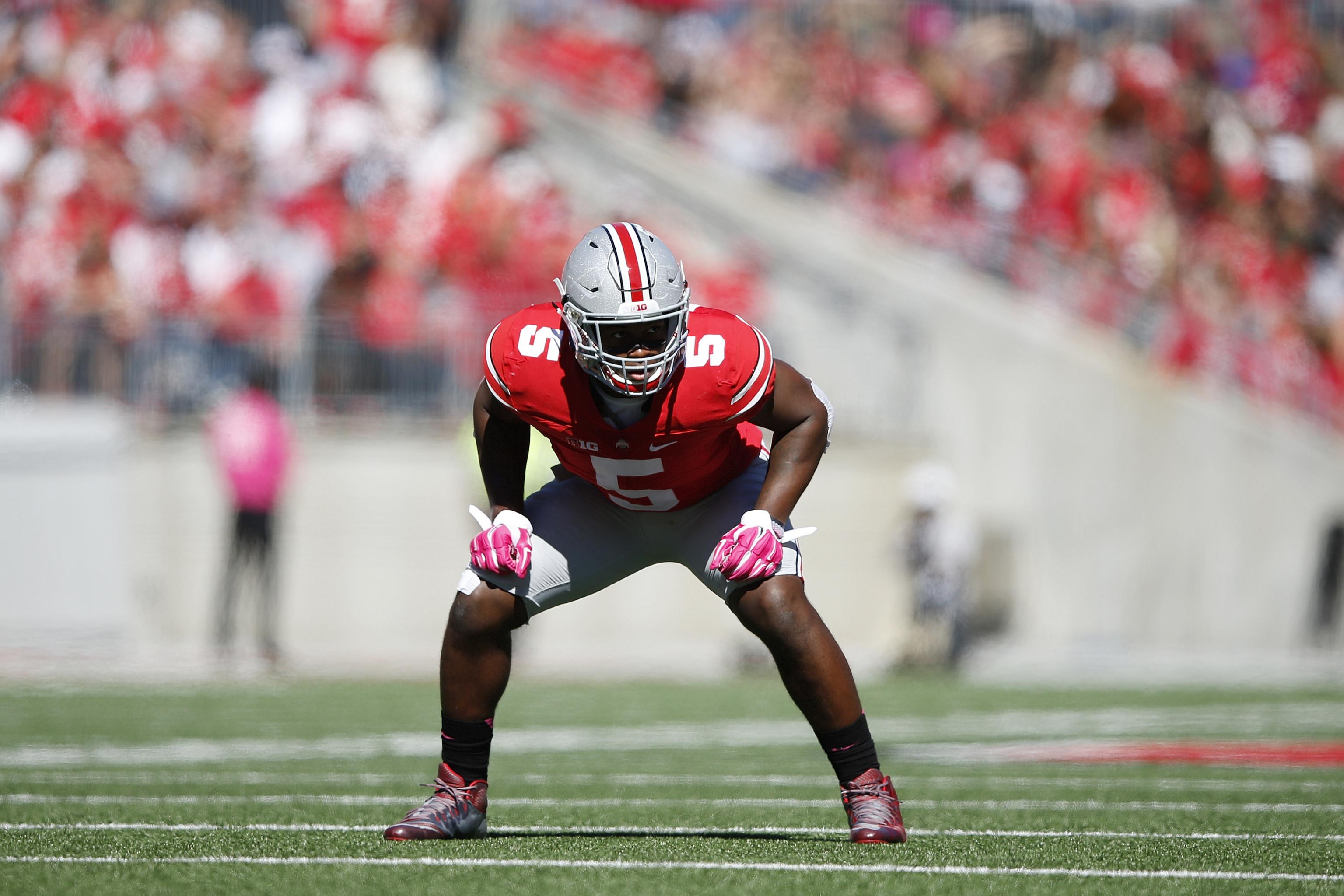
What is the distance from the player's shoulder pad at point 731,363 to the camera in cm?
487

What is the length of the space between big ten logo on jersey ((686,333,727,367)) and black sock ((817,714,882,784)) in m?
1.04

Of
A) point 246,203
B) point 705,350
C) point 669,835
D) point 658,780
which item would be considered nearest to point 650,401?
point 705,350

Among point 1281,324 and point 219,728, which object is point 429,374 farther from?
point 1281,324

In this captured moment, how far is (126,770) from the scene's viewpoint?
23.2ft

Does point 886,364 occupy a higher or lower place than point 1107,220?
→ lower

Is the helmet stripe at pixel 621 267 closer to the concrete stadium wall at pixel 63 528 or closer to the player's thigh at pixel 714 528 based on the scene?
the player's thigh at pixel 714 528

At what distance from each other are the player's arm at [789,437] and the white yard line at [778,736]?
3.01 meters

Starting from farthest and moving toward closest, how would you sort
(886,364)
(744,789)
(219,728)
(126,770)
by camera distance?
(886,364) → (219,728) → (126,770) → (744,789)

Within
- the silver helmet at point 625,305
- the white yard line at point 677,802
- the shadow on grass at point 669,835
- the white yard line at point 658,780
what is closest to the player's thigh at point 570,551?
the silver helmet at point 625,305

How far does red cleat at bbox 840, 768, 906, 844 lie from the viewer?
15.9ft

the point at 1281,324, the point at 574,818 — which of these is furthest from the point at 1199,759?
the point at 1281,324

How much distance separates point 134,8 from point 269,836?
13.9 metres

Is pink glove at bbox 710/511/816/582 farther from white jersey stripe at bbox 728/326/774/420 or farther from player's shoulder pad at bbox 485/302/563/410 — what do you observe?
player's shoulder pad at bbox 485/302/563/410

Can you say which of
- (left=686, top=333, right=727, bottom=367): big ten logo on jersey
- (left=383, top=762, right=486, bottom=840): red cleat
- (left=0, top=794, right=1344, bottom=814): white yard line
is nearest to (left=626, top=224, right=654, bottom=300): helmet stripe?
(left=686, top=333, right=727, bottom=367): big ten logo on jersey
